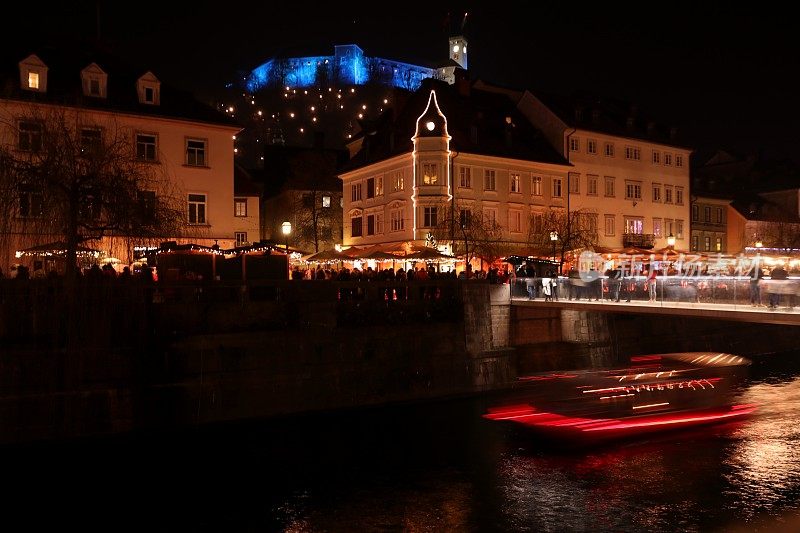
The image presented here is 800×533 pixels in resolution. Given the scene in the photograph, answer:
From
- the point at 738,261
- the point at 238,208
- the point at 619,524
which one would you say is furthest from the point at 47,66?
the point at 738,261

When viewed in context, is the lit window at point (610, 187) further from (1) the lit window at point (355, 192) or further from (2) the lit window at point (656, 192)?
(1) the lit window at point (355, 192)

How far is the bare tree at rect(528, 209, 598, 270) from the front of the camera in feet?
173

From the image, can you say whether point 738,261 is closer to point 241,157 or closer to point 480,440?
point 480,440

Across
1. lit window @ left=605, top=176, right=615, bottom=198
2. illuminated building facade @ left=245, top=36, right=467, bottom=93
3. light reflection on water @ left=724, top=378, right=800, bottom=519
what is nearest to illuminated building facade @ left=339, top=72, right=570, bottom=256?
lit window @ left=605, top=176, right=615, bottom=198

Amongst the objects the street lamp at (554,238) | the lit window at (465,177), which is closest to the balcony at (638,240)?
the street lamp at (554,238)

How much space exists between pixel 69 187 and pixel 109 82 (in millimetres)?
20387

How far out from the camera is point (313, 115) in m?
145

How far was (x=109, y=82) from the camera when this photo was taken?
42.9m

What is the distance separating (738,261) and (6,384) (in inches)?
1732

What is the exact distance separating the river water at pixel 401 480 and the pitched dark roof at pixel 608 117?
3698 cm

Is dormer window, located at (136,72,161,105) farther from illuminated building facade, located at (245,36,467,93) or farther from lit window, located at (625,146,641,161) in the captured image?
illuminated building facade, located at (245,36,467,93)

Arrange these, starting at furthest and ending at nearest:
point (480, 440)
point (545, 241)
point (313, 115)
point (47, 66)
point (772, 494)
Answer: point (313, 115), point (545, 241), point (47, 66), point (480, 440), point (772, 494)

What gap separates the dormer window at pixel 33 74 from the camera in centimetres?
3894

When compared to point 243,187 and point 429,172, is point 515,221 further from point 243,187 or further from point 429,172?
point 243,187
